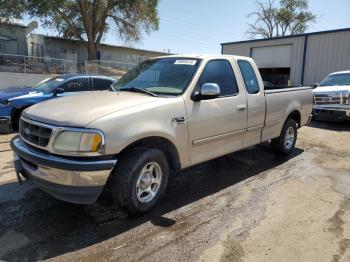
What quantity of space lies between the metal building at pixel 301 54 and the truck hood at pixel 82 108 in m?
16.5

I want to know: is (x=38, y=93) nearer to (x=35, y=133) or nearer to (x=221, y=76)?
(x=35, y=133)

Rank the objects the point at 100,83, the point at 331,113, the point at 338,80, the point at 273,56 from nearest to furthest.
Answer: the point at 100,83 → the point at 331,113 → the point at 338,80 → the point at 273,56

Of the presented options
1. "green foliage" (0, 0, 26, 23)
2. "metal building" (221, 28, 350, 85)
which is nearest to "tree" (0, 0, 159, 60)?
"green foliage" (0, 0, 26, 23)

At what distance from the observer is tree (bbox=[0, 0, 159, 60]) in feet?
105

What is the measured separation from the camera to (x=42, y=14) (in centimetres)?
2972

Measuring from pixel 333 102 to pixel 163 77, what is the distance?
783 centimetres

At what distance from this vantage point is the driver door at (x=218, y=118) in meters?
4.38

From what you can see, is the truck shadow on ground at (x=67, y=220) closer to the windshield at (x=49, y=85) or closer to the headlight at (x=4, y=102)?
the headlight at (x=4, y=102)

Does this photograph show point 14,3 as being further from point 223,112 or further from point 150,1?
point 223,112

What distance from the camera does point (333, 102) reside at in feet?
34.8

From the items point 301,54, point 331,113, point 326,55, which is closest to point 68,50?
point 301,54

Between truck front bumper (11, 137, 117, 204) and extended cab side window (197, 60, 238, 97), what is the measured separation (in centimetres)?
191

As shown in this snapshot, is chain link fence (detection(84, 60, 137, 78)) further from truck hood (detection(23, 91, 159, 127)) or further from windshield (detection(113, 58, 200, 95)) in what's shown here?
truck hood (detection(23, 91, 159, 127))

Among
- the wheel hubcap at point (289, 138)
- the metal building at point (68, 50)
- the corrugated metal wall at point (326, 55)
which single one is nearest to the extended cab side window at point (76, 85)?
the wheel hubcap at point (289, 138)
